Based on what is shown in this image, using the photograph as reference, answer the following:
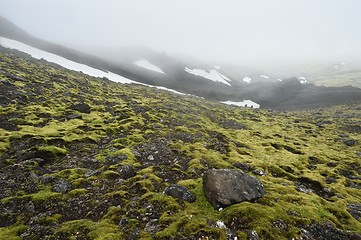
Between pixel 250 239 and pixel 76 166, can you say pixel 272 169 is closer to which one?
pixel 250 239

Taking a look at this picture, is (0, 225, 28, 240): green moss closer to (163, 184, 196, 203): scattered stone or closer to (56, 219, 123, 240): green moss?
(56, 219, 123, 240): green moss

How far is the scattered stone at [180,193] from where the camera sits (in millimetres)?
15765

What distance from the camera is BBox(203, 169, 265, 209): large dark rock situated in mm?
14727

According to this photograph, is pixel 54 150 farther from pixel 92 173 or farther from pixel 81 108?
pixel 81 108

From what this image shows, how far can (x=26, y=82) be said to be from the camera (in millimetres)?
50375

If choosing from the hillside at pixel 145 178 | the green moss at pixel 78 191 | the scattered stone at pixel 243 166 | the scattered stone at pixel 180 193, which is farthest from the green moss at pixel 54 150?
the scattered stone at pixel 243 166

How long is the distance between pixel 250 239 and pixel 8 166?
741 inches

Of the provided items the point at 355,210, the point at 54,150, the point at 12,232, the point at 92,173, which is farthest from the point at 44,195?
the point at 355,210

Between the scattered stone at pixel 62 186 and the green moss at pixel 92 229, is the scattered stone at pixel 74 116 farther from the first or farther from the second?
the green moss at pixel 92 229

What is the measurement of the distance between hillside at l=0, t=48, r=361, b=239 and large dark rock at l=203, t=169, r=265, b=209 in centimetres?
46

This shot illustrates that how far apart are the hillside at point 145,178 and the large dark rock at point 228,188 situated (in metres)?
0.46

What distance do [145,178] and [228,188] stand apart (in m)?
6.87

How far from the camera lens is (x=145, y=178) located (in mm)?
19188

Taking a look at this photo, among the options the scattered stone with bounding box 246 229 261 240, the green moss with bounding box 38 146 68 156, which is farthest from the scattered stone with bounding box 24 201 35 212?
the scattered stone with bounding box 246 229 261 240
